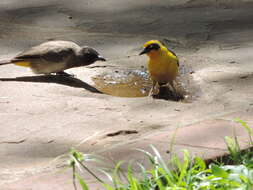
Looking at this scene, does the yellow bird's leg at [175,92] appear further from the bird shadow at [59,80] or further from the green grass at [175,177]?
the green grass at [175,177]

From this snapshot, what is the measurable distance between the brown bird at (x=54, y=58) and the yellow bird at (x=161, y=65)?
62 centimetres

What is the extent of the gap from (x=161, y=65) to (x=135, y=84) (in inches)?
13.3

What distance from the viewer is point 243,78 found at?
553cm

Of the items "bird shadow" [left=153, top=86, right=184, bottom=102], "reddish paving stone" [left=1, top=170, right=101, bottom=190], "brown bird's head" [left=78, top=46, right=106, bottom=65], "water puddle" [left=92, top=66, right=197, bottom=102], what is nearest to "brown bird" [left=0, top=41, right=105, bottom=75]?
"brown bird's head" [left=78, top=46, right=106, bottom=65]

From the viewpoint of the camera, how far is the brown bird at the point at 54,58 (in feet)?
19.3

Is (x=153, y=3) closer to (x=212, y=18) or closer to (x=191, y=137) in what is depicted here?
(x=212, y=18)

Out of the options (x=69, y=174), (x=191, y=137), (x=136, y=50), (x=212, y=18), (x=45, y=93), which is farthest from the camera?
(x=212, y=18)

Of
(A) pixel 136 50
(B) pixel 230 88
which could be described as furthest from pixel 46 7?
(B) pixel 230 88

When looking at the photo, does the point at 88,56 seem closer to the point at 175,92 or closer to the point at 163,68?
the point at 163,68

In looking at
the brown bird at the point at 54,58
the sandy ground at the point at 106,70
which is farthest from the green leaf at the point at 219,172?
the brown bird at the point at 54,58

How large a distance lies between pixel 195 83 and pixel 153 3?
331cm

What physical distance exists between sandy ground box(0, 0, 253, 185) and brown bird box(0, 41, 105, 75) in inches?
5.4

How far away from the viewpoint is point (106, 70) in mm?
6070

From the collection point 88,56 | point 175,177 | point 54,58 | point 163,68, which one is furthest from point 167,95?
point 175,177
